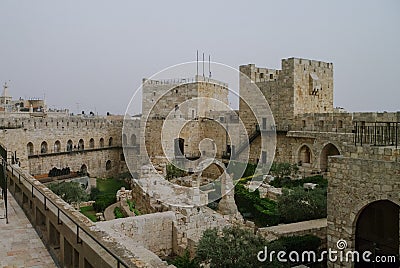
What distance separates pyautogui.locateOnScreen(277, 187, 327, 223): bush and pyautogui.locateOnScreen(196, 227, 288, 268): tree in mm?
3816

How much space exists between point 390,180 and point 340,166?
1.11 m

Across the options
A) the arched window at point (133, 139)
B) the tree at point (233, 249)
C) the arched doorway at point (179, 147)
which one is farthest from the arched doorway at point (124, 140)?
the tree at point (233, 249)

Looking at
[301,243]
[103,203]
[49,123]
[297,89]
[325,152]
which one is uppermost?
[297,89]

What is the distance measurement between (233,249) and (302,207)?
4.86m

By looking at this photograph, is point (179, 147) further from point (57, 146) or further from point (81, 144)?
point (57, 146)

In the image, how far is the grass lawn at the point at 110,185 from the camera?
2259cm

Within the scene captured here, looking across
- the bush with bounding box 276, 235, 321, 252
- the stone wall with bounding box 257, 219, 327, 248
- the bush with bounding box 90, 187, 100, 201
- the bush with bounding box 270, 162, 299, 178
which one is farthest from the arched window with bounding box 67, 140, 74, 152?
the bush with bounding box 276, 235, 321, 252

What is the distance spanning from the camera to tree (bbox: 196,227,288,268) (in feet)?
24.4

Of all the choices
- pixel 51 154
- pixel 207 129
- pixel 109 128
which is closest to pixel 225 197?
pixel 207 129

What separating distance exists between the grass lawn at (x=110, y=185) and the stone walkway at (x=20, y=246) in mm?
14465

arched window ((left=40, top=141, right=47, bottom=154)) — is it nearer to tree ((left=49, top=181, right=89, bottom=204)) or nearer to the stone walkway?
tree ((left=49, top=181, right=89, bottom=204))

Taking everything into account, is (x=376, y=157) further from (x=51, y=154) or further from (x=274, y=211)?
(x=51, y=154)

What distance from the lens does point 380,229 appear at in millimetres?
8297

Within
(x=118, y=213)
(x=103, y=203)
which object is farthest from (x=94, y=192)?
(x=118, y=213)
